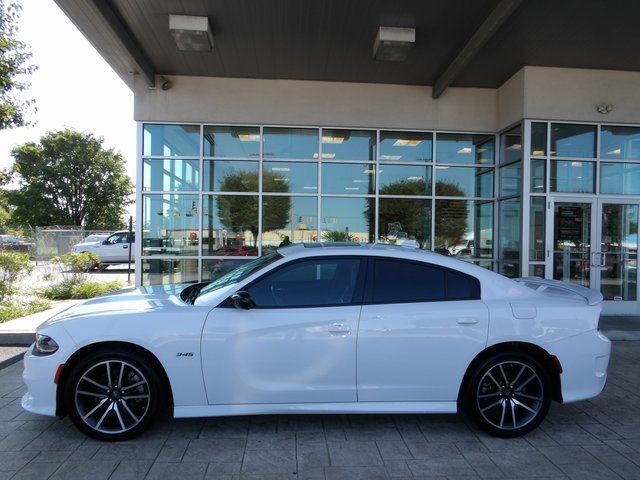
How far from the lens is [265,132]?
10.2 metres

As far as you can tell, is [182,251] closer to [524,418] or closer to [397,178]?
[397,178]

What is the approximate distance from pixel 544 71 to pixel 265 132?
18.0 feet

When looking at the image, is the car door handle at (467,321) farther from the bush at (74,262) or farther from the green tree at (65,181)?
the green tree at (65,181)

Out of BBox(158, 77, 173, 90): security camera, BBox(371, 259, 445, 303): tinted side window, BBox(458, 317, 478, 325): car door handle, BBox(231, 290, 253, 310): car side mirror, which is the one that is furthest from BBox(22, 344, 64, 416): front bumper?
BBox(158, 77, 173, 90): security camera

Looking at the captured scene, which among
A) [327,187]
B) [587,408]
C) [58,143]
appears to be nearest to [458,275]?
[587,408]

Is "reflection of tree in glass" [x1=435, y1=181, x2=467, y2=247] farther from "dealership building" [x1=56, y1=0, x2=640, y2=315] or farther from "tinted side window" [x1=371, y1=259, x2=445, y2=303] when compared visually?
"tinted side window" [x1=371, y1=259, x2=445, y2=303]

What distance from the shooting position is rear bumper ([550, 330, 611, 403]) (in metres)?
4.06

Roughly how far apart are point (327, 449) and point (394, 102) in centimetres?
792

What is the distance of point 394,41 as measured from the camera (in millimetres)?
7707

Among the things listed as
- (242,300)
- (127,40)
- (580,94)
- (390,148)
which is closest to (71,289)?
(127,40)

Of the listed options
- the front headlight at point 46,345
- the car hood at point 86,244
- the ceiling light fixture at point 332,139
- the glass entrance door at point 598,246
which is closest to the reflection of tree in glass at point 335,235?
the ceiling light fixture at point 332,139

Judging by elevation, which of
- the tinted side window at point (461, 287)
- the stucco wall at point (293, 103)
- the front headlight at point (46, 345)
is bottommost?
the front headlight at point (46, 345)

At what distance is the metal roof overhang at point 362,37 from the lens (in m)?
7.04

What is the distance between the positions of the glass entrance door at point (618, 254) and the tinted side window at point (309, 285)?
728 centimetres
